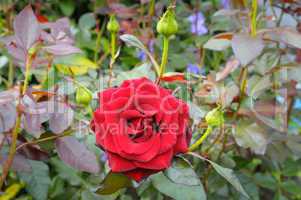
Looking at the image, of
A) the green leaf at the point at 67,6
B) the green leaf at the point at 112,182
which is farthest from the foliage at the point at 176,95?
the green leaf at the point at 67,6

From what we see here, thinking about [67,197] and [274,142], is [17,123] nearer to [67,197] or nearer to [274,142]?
[67,197]

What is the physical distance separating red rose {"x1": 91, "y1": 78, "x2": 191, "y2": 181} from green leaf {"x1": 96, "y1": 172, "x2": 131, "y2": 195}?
0.04m

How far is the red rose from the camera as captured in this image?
2.20 feet

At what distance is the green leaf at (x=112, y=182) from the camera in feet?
2.40

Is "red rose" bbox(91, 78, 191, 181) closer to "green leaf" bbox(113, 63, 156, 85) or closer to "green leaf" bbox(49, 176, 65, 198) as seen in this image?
"green leaf" bbox(113, 63, 156, 85)

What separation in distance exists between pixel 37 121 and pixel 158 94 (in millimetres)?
176

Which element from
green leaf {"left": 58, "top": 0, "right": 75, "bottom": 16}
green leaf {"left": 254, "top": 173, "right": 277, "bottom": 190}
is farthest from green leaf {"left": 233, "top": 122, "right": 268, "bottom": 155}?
green leaf {"left": 58, "top": 0, "right": 75, "bottom": 16}

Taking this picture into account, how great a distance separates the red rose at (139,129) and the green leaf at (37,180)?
1.08 ft

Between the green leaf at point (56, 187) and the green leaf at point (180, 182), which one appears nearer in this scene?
the green leaf at point (180, 182)

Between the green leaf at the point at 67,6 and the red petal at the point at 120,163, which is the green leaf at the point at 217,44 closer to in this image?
the red petal at the point at 120,163

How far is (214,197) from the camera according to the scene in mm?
1153

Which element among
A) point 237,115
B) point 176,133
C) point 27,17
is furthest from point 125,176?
point 237,115

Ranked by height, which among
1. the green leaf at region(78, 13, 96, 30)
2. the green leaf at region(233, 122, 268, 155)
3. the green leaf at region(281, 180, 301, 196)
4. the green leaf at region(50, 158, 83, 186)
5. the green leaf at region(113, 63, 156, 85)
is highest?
the green leaf at region(78, 13, 96, 30)

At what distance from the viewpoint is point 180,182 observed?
0.72 meters
